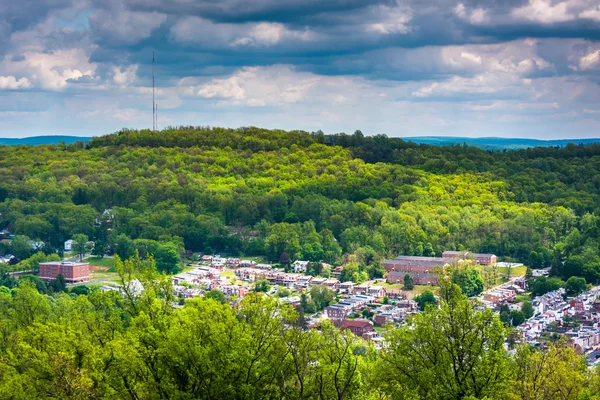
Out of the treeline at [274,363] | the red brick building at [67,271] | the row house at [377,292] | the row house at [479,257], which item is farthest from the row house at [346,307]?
the treeline at [274,363]

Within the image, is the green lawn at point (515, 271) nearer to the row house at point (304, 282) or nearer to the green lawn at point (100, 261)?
the row house at point (304, 282)

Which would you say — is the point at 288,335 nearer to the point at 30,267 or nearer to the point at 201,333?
the point at 201,333

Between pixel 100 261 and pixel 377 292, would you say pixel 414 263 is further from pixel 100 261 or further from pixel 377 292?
pixel 100 261

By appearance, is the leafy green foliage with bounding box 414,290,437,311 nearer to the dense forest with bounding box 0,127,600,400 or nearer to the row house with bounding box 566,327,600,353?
the dense forest with bounding box 0,127,600,400

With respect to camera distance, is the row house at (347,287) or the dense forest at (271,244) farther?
the row house at (347,287)

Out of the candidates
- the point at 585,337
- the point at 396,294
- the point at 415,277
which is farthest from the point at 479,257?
the point at 585,337

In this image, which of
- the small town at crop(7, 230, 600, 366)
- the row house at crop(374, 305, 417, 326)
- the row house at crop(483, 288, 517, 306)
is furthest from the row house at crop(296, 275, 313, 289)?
the row house at crop(483, 288, 517, 306)
